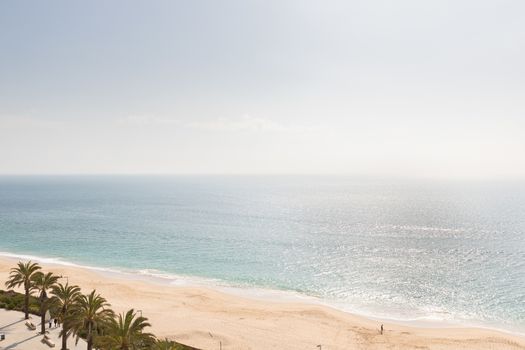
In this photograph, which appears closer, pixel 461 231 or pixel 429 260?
pixel 429 260

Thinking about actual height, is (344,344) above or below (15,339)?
below

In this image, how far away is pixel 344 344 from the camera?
44812 mm

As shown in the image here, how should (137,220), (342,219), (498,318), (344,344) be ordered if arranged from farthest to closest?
(342,219) → (137,220) → (498,318) → (344,344)

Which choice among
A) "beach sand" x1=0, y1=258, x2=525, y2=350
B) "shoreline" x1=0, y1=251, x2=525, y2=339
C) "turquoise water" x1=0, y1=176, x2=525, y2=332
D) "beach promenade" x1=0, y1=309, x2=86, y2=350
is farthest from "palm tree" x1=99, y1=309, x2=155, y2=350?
"turquoise water" x1=0, y1=176, x2=525, y2=332

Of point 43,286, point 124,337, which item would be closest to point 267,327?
point 124,337

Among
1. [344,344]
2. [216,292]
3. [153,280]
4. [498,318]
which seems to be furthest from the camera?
[153,280]

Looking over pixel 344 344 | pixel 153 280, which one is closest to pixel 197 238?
pixel 153 280

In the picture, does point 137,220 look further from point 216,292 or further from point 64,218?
point 216,292

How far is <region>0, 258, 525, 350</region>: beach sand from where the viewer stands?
145ft

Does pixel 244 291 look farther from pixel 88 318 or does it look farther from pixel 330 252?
pixel 88 318

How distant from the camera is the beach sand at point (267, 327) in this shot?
145ft

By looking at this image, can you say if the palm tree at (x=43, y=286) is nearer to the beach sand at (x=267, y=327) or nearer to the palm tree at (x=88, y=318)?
the palm tree at (x=88, y=318)

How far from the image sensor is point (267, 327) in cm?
4884

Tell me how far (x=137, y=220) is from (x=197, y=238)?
44.5m
